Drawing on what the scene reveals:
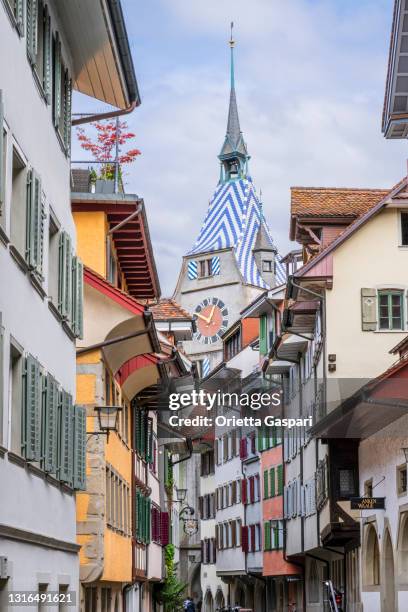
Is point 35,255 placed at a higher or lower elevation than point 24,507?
higher

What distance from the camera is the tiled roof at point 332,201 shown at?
1448 inches

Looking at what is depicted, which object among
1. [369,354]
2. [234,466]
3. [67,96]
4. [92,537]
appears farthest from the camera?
[234,466]

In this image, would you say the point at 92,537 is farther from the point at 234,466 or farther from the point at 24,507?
the point at 234,466

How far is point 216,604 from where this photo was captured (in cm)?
7656

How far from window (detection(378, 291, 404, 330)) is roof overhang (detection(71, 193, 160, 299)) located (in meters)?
5.52

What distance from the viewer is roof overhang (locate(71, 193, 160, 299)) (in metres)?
25.7

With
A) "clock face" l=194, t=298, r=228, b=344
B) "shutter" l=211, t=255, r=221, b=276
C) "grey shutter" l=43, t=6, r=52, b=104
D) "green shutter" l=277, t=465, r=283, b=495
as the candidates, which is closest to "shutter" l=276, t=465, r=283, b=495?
"green shutter" l=277, t=465, r=283, b=495

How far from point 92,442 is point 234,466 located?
132 feet

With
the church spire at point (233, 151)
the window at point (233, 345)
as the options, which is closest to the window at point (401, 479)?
the window at point (233, 345)

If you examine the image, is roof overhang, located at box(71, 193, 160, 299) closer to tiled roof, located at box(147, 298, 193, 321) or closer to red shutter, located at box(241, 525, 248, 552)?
tiled roof, located at box(147, 298, 193, 321)

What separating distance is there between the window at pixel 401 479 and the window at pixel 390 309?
10.8 metres

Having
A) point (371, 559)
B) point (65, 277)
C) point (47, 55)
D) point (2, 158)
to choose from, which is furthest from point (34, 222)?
point (371, 559)

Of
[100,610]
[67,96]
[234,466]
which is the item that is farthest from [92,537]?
[234,466]

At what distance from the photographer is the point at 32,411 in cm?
1391
